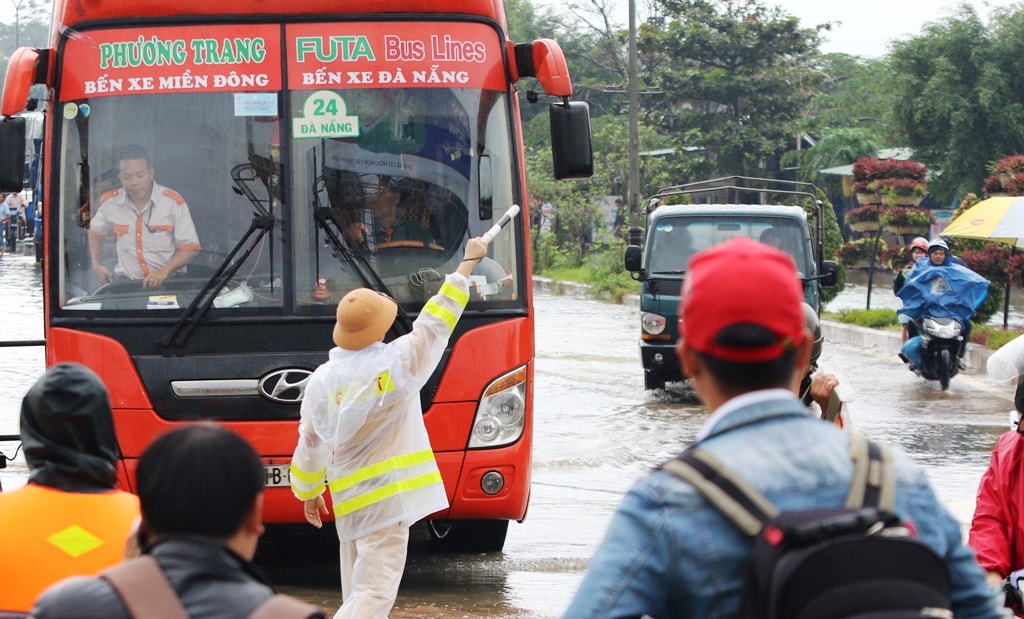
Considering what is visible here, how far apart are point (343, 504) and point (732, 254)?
3535 millimetres

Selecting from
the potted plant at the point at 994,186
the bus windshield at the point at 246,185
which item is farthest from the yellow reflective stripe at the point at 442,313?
the potted plant at the point at 994,186

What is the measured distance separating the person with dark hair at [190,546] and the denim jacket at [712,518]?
0.54 meters

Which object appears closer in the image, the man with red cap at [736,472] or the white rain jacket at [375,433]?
the man with red cap at [736,472]

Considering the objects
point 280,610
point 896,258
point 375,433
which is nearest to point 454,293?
point 375,433

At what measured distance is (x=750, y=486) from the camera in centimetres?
210

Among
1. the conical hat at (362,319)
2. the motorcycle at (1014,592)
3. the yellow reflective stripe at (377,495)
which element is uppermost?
the conical hat at (362,319)

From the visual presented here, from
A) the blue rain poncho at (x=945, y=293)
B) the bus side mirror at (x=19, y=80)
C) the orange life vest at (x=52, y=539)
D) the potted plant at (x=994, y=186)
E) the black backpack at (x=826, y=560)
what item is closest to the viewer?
the black backpack at (x=826, y=560)

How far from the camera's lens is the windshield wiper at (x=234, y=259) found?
633cm

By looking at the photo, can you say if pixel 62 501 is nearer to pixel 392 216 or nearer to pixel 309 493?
pixel 309 493

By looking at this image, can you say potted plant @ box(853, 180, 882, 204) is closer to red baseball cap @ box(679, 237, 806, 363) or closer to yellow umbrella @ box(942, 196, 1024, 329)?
yellow umbrella @ box(942, 196, 1024, 329)

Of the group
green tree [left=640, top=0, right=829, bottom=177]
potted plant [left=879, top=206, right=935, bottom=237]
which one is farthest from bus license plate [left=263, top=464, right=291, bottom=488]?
Answer: green tree [left=640, top=0, right=829, bottom=177]

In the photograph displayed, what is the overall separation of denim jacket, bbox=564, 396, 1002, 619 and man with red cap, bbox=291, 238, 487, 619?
325 cm

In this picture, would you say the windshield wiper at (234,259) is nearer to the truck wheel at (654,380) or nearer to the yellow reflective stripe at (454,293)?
the yellow reflective stripe at (454,293)

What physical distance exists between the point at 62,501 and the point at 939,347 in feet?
43.2
